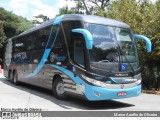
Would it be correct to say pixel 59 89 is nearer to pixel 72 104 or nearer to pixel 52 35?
pixel 72 104

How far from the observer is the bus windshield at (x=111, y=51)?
33.8 ft

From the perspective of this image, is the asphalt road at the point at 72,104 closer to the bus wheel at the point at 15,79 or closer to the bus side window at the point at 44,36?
the bus side window at the point at 44,36

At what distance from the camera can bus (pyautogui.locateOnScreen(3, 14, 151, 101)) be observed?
399 inches

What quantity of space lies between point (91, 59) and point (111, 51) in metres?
0.87

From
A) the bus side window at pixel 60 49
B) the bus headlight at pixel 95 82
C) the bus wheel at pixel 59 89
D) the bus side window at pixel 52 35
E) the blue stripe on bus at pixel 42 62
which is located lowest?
the bus wheel at pixel 59 89

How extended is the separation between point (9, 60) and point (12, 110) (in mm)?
11069

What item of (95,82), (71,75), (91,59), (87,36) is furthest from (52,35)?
(95,82)

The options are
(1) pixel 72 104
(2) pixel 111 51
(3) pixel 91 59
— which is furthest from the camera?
(1) pixel 72 104

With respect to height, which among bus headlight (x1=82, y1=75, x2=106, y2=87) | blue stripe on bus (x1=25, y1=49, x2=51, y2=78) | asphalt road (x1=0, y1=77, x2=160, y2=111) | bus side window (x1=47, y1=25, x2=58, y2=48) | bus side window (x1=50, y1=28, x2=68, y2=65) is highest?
bus side window (x1=47, y1=25, x2=58, y2=48)

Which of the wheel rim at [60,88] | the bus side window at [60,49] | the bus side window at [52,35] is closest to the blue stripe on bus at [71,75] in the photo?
the bus side window at [60,49]

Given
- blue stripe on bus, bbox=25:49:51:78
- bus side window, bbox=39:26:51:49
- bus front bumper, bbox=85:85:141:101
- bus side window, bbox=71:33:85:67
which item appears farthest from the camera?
bus side window, bbox=39:26:51:49

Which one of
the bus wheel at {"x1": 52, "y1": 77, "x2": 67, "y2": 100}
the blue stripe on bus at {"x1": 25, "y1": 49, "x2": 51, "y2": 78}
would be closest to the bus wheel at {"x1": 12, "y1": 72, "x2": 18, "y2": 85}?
the blue stripe on bus at {"x1": 25, "y1": 49, "x2": 51, "y2": 78}

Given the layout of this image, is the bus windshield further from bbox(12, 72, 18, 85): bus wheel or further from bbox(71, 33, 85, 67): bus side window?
bbox(12, 72, 18, 85): bus wheel

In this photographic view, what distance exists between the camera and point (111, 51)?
417 inches
